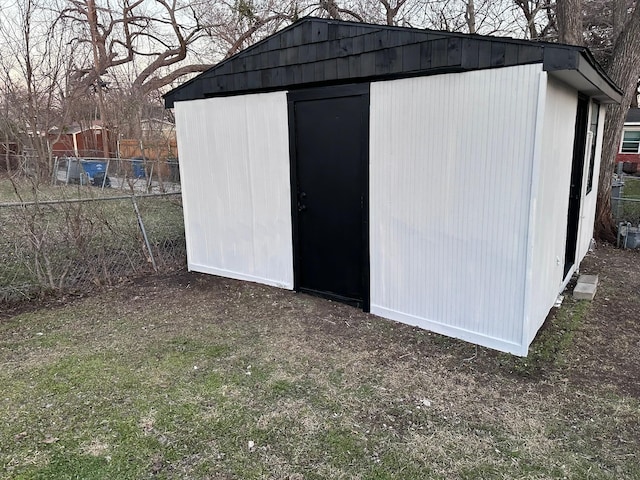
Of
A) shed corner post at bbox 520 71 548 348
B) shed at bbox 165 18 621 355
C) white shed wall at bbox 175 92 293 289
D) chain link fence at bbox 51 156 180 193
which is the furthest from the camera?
chain link fence at bbox 51 156 180 193

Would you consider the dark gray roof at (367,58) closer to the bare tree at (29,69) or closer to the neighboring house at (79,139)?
the bare tree at (29,69)

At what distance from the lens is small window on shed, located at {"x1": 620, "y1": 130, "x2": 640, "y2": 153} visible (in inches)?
794

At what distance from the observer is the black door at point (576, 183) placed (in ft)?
15.0

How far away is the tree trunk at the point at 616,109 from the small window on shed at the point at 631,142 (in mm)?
16463

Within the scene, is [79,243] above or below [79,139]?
below

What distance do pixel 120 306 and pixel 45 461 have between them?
7.55 ft

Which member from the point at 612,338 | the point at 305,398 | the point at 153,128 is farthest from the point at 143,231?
the point at 153,128

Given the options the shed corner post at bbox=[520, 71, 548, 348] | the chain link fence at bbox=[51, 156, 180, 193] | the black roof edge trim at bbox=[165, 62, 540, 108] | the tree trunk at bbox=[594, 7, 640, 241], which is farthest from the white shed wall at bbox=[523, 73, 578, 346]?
the chain link fence at bbox=[51, 156, 180, 193]

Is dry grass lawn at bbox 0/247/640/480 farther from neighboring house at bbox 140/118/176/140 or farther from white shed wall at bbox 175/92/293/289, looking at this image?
neighboring house at bbox 140/118/176/140

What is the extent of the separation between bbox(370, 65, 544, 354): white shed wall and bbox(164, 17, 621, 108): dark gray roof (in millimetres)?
101

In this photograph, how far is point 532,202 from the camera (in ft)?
9.91

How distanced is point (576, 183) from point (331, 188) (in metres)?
2.76

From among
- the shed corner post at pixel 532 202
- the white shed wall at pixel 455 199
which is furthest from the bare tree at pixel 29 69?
the shed corner post at pixel 532 202

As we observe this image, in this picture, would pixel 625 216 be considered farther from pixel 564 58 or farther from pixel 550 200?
pixel 564 58
